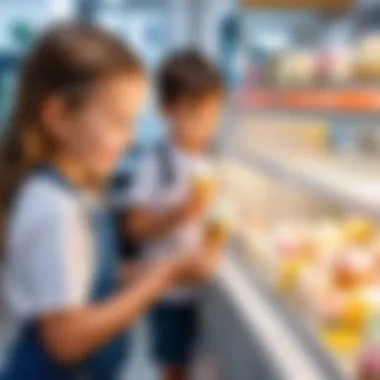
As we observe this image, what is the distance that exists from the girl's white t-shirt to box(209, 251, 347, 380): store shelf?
22.5 inches

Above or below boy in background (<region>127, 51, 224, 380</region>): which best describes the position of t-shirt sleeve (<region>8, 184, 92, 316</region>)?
→ above

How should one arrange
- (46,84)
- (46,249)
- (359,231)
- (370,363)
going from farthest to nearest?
(359,231) → (46,84) → (46,249) → (370,363)

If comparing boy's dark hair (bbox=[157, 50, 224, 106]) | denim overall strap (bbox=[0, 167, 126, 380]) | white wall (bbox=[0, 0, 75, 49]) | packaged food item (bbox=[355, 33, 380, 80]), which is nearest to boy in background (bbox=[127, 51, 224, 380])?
boy's dark hair (bbox=[157, 50, 224, 106])

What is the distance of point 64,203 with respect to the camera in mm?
2197

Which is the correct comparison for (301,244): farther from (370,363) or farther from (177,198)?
(370,363)

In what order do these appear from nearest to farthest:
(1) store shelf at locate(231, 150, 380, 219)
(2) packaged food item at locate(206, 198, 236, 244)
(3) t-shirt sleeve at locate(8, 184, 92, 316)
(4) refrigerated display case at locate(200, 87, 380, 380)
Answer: (3) t-shirt sleeve at locate(8, 184, 92, 316), (1) store shelf at locate(231, 150, 380, 219), (4) refrigerated display case at locate(200, 87, 380, 380), (2) packaged food item at locate(206, 198, 236, 244)

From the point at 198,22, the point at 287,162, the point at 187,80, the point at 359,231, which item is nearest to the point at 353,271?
the point at 359,231

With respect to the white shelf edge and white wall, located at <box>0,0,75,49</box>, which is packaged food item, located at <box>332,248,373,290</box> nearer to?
the white shelf edge

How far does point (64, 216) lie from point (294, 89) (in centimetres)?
175

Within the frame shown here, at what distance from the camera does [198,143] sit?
380cm

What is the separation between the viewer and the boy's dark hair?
3.79 m

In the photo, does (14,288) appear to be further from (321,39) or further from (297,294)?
(321,39)

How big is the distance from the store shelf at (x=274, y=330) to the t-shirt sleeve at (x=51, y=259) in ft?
1.89

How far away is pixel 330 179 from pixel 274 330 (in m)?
0.43
